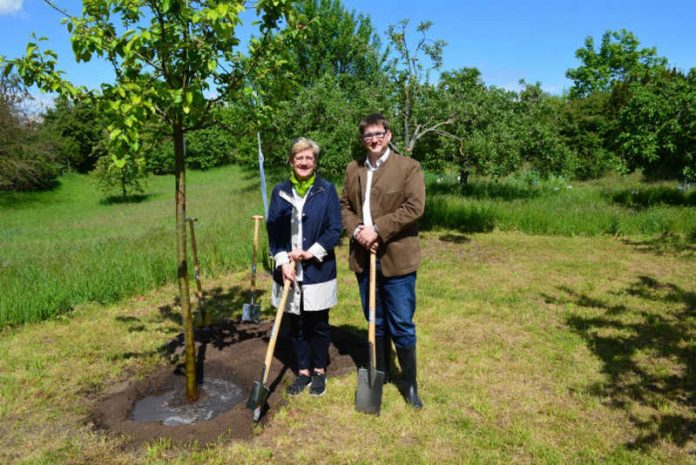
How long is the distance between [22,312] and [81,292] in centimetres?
77

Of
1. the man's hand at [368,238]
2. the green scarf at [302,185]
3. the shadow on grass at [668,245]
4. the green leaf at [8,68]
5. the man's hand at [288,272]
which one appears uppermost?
the green leaf at [8,68]

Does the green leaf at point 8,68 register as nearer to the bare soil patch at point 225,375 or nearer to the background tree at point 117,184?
the bare soil patch at point 225,375

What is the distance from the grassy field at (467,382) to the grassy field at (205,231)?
37 cm

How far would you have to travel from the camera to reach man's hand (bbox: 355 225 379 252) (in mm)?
3873

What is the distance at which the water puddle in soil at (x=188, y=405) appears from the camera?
398cm

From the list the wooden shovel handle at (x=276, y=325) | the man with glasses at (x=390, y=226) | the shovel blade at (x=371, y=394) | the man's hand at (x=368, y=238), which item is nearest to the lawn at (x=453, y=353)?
the shovel blade at (x=371, y=394)

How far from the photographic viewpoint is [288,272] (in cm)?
396

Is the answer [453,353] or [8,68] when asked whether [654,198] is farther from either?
[8,68]

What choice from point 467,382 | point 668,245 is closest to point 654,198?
point 668,245

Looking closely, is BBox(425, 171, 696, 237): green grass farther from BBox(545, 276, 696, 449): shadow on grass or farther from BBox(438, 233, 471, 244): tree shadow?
BBox(545, 276, 696, 449): shadow on grass

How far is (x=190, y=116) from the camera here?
12.5ft

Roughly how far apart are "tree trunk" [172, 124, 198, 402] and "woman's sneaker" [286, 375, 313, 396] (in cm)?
81

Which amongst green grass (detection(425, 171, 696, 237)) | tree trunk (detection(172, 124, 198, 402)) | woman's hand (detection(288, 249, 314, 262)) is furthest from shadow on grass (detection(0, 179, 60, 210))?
woman's hand (detection(288, 249, 314, 262))

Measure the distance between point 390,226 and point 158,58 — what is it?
2099 millimetres
